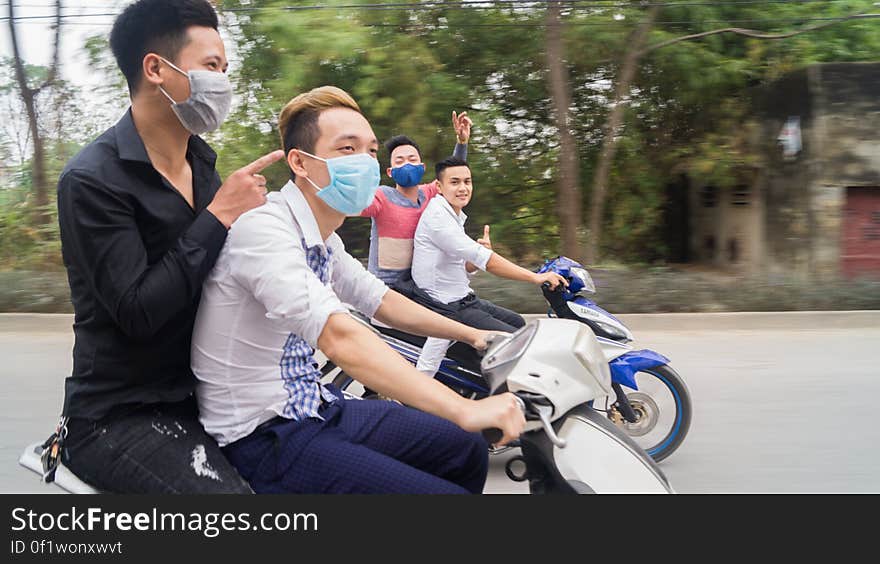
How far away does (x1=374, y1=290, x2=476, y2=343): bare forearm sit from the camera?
2.37 metres

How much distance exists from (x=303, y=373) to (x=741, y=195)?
1278 cm

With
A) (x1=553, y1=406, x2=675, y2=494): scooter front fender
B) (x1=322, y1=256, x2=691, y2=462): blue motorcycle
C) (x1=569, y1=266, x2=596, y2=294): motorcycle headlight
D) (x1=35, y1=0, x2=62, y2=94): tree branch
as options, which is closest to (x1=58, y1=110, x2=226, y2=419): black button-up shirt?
(x1=553, y1=406, x2=675, y2=494): scooter front fender

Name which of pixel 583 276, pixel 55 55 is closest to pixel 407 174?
pixel 583 276

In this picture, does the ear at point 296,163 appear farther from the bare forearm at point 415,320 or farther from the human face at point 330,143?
the bare forearm at point 415,320

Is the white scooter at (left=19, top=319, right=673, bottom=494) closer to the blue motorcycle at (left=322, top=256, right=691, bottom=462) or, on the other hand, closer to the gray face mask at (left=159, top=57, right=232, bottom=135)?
the gray face mask at (left=159, top=57, right=232, bottom=135)

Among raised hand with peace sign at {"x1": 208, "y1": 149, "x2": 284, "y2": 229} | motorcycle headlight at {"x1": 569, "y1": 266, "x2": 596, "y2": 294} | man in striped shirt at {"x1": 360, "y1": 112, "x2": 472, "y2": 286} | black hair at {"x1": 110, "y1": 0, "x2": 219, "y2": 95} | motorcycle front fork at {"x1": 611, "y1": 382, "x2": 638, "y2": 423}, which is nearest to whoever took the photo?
raised hand with peace sign at {"x1": 208, "y1": 149, "x2": 284, "y2": 229}

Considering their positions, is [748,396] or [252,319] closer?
[252,319]

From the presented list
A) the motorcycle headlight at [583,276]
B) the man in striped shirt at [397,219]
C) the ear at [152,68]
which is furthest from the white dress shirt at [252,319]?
the man in striped shirt at [397,219]

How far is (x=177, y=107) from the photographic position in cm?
198

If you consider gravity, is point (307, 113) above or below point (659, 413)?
above

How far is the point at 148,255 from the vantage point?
1.85m

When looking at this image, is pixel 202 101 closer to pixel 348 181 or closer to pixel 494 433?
pixel 348 181

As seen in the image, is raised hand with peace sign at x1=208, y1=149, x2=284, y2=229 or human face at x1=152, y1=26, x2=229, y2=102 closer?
raised hand with peace sign at x1=208, y1=149, x2=284, y2=229

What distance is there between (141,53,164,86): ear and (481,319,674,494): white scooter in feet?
3.52
